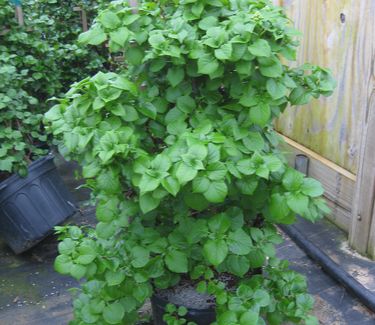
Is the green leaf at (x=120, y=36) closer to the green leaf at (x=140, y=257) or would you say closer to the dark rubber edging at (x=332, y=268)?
the green leaf at (x=140, y=257)

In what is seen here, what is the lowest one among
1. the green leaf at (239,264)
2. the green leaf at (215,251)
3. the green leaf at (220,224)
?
→ the green leaf at (239,264)

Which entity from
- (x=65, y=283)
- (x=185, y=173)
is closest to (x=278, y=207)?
(x=185, y=173)

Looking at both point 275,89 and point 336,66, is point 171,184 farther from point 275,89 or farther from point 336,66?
point 336,66

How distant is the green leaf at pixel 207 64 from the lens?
1.73m

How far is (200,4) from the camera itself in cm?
185

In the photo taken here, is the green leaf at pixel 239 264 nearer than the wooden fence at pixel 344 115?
Yes

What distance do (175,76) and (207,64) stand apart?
17 centimetres

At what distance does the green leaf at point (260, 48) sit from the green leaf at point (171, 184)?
47 cm

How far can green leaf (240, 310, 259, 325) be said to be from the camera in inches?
73.2

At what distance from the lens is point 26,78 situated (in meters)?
3.70

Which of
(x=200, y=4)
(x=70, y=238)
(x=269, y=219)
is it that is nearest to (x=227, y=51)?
(x=200, y=4)

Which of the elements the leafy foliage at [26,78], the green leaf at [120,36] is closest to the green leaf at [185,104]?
the green leaf at [120,36]

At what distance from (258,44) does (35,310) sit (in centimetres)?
184

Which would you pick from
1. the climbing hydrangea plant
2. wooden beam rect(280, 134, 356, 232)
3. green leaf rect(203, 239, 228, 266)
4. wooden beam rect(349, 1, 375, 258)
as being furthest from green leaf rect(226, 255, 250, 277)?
wooden beam rect(280, 134, 356, 232)
